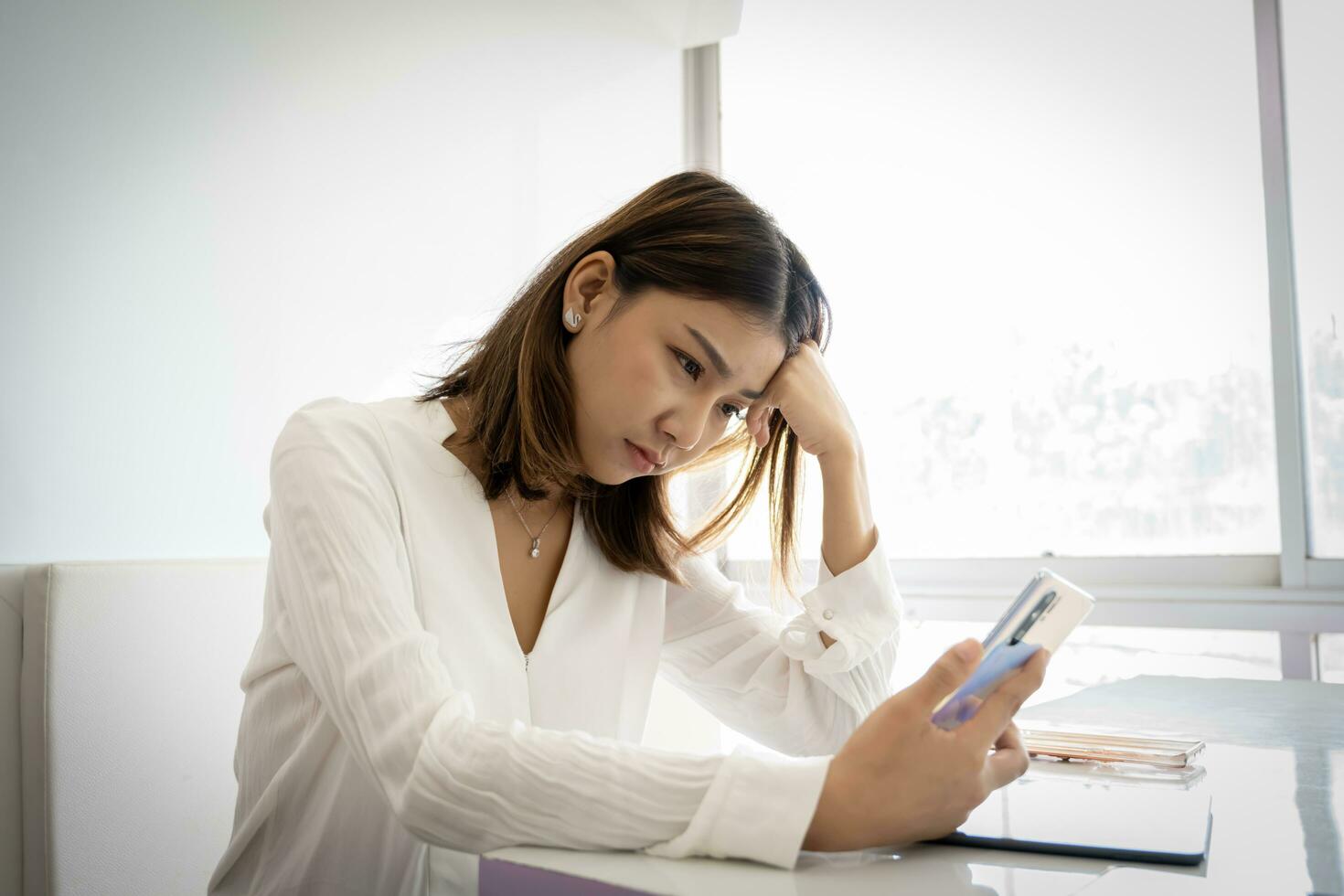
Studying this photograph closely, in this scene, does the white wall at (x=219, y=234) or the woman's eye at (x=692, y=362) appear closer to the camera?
the woman's eye at (x=692, y=362)

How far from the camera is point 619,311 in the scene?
1.14 metres

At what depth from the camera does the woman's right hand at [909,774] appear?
0.65 metres

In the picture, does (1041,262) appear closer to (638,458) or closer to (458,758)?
(638,458)

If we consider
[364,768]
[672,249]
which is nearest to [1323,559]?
[672,249]

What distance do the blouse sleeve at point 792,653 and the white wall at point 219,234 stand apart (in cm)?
88

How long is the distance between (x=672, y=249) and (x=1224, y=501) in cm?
175

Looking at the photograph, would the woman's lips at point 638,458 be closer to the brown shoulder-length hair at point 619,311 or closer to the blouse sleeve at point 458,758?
the brown shoulder-length hair at point 619,311

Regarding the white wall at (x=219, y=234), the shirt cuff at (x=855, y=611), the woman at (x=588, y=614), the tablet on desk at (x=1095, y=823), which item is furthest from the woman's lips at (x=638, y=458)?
the white wall at (x=219, y=234)

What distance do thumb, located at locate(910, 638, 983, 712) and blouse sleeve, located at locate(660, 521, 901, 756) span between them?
52 cm

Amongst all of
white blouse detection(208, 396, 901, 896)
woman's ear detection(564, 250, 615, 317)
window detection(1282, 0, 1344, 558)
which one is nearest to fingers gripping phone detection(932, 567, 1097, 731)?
white blouse detection(208, 396, 901, 896)

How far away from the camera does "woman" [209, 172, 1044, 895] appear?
2.22ft

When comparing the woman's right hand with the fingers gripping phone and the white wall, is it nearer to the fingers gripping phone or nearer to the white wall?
the fingers gripping phone

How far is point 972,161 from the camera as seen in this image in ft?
8.84

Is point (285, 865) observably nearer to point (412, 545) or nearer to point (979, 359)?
point (412, 545)
